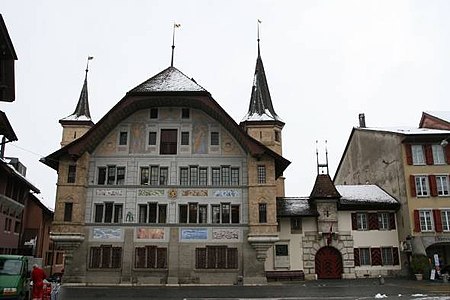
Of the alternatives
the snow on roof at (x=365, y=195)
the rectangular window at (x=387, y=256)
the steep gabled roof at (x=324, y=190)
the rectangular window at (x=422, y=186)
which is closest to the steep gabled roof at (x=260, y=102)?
the steep gabled roof at (x=324, y=190)

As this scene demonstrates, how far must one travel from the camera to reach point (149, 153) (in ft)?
107

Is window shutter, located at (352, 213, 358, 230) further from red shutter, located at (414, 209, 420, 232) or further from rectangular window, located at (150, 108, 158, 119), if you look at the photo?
rectangular window, located at (150, 108, 158, 119)

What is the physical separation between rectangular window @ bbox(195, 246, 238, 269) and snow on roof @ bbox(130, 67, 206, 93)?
37.3 feet

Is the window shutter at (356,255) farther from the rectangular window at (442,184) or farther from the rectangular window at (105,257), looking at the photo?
the rectangular window at (105,257)

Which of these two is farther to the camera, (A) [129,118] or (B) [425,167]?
(B) [425,167]

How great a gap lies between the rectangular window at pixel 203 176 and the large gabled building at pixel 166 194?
0.08 meters

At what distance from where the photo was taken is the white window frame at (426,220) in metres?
34.5

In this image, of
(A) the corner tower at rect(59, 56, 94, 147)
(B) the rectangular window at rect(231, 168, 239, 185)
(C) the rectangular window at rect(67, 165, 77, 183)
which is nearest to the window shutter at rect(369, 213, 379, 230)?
(B) the rectangular window at rect(231, 168, 239, 185)

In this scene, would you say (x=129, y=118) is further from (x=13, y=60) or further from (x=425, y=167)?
(x=425, y=167)

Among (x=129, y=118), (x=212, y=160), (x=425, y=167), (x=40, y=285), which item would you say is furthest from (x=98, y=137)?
(x=425, y=167)

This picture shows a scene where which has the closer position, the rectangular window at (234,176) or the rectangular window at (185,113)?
the rectangular window at (234,176)

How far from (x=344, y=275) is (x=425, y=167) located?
10958 millimetres

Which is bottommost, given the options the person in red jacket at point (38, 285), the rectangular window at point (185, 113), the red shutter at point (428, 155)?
the person in red jacket at point (38, 285)

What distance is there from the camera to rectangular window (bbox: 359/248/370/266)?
34.8 meters
